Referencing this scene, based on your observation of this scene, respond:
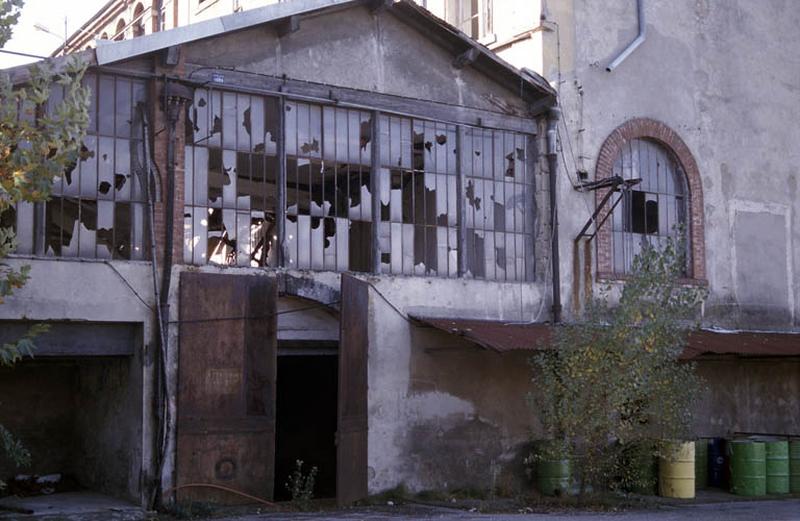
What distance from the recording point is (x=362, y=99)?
16797mm

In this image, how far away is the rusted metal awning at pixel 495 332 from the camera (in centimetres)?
1580

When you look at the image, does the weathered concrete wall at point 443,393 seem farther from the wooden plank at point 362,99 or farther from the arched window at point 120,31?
the arched window at point 120,31

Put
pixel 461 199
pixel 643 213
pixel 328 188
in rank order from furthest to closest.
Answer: pixel 643 213, pixel 461 199, pixel 328 188

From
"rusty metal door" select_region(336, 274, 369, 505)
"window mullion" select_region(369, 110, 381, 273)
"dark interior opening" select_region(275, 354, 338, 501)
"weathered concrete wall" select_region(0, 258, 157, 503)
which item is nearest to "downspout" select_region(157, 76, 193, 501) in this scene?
"weathered concrete wall" select_region(0, 258, 157, 503)

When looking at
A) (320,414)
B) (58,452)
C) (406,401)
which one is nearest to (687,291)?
(406,401)

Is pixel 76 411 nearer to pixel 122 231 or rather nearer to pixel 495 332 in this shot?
pixel 122 231

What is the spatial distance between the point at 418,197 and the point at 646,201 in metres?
4.61

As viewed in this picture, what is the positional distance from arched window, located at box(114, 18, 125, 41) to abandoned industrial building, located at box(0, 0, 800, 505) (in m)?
15.0

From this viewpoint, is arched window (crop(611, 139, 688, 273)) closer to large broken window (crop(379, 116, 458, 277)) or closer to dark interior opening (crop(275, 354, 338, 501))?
large broken window (crop(379, 116, 458, 277))

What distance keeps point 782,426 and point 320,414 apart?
338 inches

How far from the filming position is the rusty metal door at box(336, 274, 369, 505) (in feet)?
49.8

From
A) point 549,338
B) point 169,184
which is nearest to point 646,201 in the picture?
point 549,338

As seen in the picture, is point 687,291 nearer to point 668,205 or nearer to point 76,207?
point 668,205

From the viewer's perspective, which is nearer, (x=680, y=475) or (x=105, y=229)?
(x=105, y=229)
